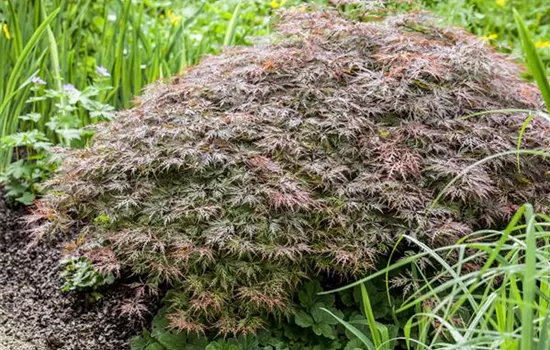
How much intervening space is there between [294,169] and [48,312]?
109 centimetres

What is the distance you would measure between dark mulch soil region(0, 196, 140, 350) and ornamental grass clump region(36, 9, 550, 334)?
1.10ft

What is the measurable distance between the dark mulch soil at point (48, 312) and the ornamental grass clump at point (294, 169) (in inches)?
13.2

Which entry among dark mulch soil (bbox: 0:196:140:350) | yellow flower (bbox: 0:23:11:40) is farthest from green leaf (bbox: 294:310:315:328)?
yellow flower (bbox: 0:23:11:40)

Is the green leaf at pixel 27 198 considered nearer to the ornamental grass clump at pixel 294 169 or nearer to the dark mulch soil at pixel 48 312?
the dark mulch soil at pixel 48 312

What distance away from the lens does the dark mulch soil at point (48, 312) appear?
2549 mm

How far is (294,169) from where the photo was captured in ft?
7.89

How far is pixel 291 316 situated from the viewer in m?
2.41

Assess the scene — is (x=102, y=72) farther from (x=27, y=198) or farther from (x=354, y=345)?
(x=354, y=345)

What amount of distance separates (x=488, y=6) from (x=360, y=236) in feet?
11.4

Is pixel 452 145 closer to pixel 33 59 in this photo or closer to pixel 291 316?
pixel 291 316

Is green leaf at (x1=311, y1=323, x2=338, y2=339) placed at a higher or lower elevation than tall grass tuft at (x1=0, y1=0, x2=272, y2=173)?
lower

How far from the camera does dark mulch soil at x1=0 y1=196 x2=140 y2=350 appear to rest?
2.55m

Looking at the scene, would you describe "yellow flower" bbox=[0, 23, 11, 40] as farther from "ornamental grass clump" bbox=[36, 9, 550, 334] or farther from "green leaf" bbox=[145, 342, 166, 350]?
"green leaf" bbox=[145, 342, 166, 350]

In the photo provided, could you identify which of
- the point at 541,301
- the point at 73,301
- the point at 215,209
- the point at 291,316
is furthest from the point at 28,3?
the point at 541,301
